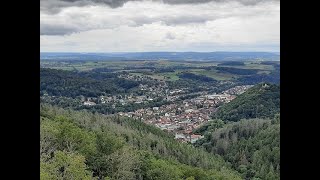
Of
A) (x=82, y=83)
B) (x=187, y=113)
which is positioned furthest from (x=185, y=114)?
(x=82, y=83)

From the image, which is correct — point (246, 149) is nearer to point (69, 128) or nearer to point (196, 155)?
point (196, 155)

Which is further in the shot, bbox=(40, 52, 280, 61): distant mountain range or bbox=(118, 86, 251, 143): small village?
bbox=(40, 52, 280, 61): distant mountain range

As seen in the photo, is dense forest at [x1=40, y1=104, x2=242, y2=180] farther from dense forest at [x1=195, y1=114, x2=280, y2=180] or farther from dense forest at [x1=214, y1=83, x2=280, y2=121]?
dense forest at [x1=214, y1=83, x2=280, y2=121]

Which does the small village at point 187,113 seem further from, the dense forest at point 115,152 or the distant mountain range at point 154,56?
the distant mountain range at point 154,56

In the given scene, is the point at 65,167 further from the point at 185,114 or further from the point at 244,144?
the point at 244,144

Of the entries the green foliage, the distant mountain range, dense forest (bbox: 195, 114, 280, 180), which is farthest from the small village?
the green foliage
